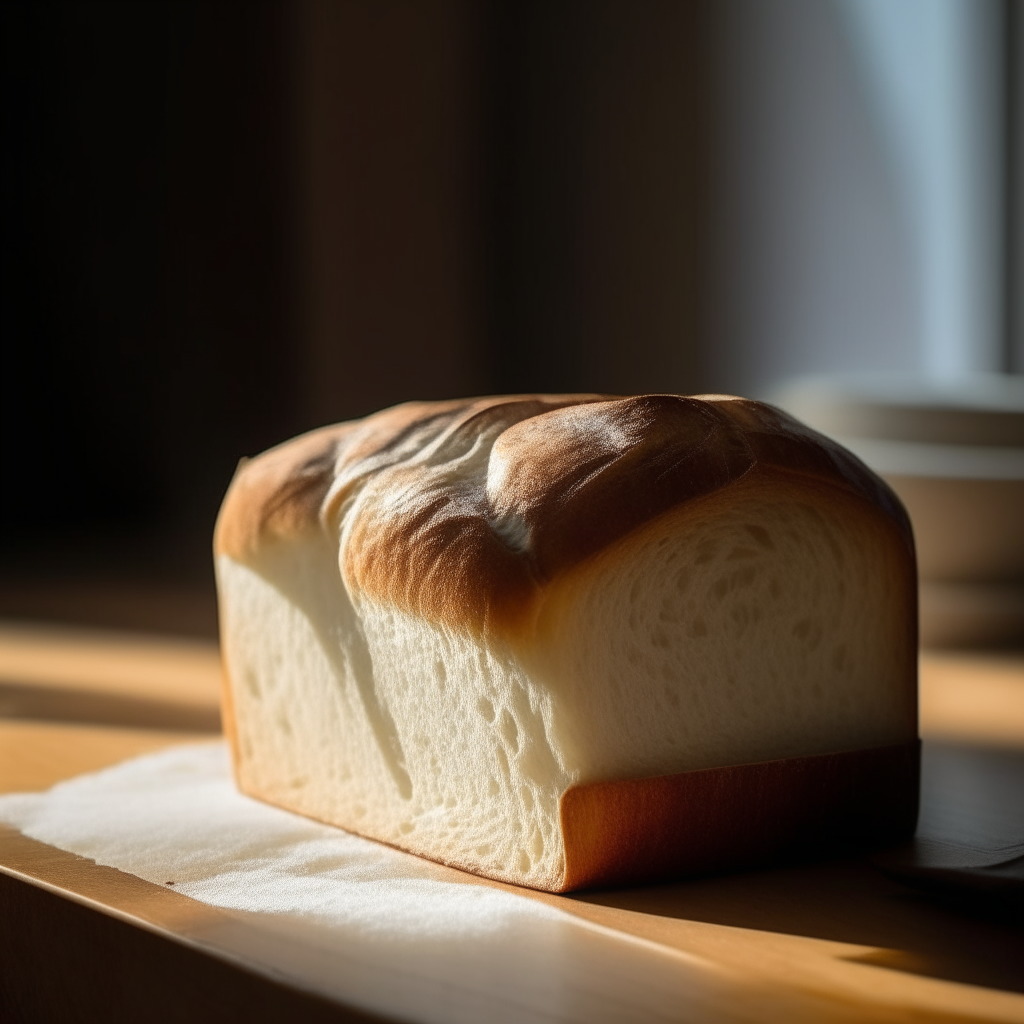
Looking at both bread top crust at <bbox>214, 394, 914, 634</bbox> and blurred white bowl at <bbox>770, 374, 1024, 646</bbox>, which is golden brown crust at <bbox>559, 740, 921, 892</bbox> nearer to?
bread top crust at <bbox>214, 394, 914, 634</bbox>

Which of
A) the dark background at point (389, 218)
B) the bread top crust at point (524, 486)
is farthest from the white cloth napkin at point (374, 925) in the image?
the dark background at point (389, 218)

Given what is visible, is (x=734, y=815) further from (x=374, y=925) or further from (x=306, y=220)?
(x=306, y=220)

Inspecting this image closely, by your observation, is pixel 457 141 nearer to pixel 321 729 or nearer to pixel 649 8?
pixel 649 8

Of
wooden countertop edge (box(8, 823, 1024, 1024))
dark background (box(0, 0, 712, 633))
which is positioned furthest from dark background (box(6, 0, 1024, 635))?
wooden countertop edge (box(8, 823, 1024, 1024))

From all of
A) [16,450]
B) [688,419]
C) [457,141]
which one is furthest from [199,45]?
[688,419]

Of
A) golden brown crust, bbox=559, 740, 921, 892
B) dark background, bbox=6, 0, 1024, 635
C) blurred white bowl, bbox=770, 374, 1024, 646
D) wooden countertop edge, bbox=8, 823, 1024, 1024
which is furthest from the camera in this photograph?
dark background, bbox=6, 0, 1024, 635

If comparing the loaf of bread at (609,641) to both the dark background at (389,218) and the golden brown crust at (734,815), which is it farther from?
the dark background at (389,218)

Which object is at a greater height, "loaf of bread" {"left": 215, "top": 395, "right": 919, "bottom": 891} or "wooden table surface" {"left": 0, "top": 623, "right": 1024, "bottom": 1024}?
"loaf of bread" {"left": 215, "top": 395, "right": 919, "bottom": 891}
